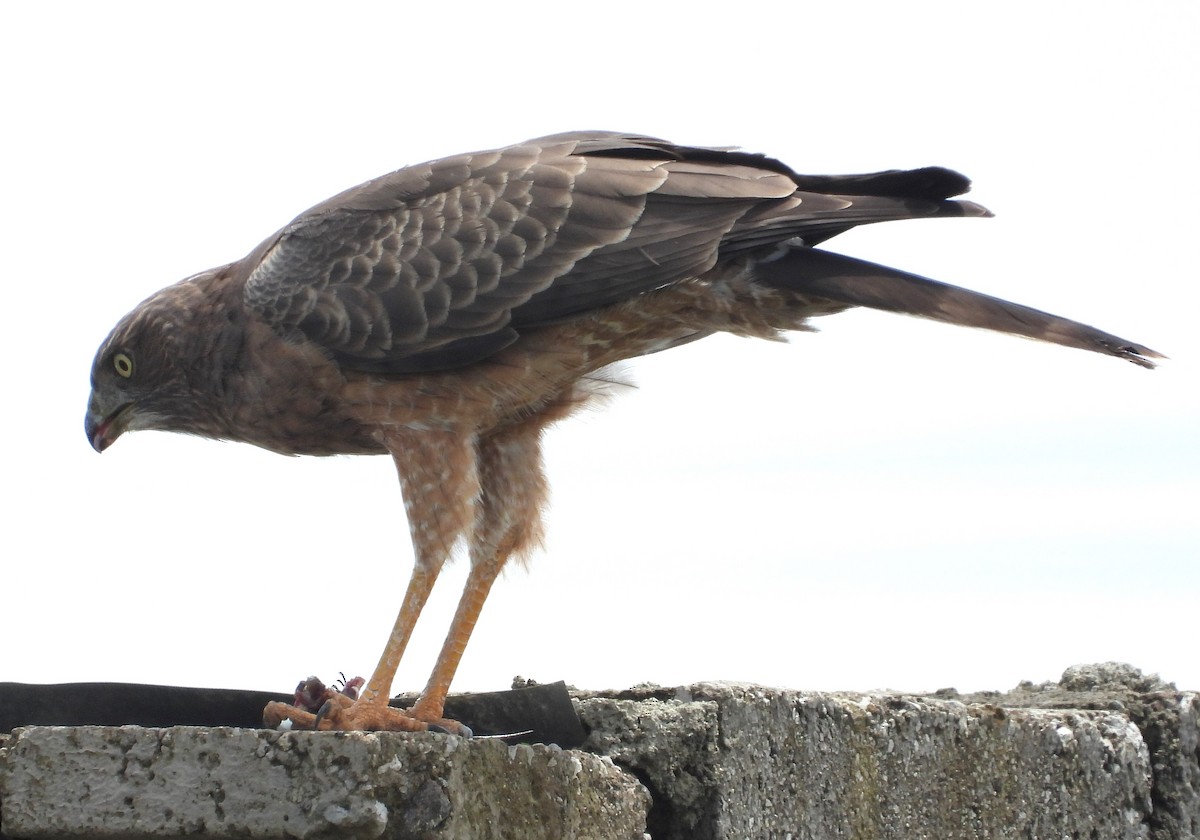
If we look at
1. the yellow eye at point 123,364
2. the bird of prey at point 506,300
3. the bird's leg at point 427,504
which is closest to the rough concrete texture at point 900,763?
the bird's leg at point 427,504

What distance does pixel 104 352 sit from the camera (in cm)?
497

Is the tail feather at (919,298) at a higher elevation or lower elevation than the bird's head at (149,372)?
higher

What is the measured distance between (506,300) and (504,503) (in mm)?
746

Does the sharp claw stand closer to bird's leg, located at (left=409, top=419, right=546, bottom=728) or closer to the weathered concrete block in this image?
the weathered concrete block

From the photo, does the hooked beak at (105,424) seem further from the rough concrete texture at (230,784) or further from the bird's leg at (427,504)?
the rough concrete texture at (230,784)

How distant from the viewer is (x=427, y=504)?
411cm

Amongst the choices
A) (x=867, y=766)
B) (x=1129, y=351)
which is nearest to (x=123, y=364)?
(x=867, y=766)

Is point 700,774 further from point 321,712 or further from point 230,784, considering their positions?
point 230,784

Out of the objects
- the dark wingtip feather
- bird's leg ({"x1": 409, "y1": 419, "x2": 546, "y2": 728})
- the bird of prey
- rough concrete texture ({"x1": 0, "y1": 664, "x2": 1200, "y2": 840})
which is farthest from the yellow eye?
the dark wingtip feather

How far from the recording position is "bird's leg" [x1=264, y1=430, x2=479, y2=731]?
13.0 ft

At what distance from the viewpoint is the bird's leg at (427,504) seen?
3.98 m

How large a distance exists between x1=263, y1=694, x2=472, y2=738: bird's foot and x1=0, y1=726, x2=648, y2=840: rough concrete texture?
A: 75 centimetres

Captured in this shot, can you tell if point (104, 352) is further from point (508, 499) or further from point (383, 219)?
point (508, 499)

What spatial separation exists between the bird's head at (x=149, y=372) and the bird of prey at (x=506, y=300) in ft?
0.43
